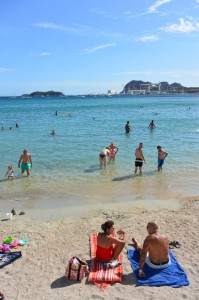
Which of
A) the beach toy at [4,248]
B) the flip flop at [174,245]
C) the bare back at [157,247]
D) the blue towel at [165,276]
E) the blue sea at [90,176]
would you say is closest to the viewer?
the blue towel at [165,276]

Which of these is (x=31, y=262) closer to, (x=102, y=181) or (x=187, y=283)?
(x=187, y=283)

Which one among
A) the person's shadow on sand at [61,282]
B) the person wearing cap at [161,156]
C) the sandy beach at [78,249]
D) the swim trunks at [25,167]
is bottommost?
the person's shadow on sand at [61,282]

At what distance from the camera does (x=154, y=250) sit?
6.19m

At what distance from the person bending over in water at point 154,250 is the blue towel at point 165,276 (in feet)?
0.28

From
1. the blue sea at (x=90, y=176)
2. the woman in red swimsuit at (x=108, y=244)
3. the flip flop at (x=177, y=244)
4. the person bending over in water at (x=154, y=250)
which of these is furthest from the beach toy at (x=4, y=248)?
the flip flop at (x=177, y=244)

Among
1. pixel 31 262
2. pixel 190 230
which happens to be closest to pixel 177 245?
pixel 190 230

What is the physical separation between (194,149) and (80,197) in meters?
10.9

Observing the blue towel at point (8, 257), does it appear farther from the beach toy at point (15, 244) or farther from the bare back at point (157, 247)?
the bare back at point (157, 247)

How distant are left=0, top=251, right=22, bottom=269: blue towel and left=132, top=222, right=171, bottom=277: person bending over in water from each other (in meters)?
2.55

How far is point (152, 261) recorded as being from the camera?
6293 mm

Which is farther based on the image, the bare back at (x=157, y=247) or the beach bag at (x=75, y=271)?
the bare back at (x=157, y=247)

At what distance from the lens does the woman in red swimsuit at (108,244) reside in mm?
6324

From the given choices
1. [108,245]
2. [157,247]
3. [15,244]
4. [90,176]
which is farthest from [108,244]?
[90,176]

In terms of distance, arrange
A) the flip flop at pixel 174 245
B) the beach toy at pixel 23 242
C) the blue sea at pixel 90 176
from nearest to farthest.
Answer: the flip flop at pixel 174 245, the beach toy at pixel 23 242, the blue sea at pixel 90 176
